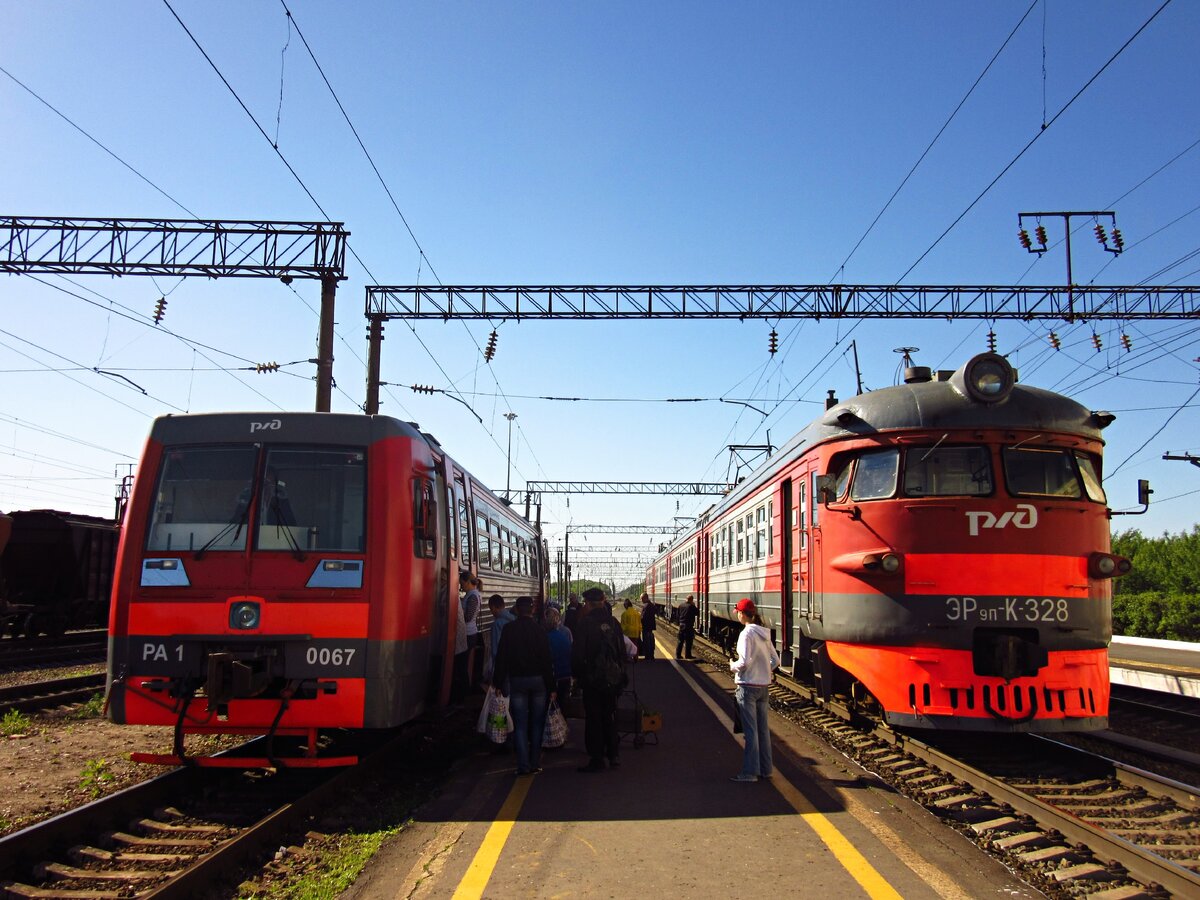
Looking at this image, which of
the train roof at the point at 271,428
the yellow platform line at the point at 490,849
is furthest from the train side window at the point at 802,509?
the train roof at the point at 271,428

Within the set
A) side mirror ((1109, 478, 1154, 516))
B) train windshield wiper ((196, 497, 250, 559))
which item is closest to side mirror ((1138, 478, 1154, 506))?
side mirror ((1109, 478, 1154, 516))

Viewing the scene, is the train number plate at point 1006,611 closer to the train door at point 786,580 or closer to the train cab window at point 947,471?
the train cab window at point 947,471

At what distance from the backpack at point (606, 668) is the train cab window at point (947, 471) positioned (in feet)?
10.3

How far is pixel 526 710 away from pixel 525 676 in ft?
1.04

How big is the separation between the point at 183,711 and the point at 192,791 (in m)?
0.74

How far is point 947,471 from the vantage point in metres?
9.20

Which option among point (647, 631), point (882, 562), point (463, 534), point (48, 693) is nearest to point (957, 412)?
point (882, 562)

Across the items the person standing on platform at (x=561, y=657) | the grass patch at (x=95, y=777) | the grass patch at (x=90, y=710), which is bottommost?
the grass patch at (x=95, y=777)

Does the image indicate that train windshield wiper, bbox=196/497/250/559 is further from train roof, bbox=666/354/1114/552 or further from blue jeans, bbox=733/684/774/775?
train roof, bbox=666/354/1114/552

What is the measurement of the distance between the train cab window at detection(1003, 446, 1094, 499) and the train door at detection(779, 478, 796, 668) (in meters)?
3.55

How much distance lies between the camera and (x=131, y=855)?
19.7 feet

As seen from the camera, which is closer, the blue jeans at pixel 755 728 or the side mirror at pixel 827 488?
the blue jeans at pixel 755 728

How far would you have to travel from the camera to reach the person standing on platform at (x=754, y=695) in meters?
8.39

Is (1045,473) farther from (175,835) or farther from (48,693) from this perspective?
(48,693)
